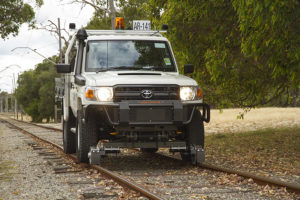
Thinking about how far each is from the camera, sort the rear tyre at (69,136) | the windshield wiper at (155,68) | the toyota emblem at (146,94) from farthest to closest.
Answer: the rear tyre at (69,136)
the windshield wiper at (155,68)
the toyota emblem at (146,94)

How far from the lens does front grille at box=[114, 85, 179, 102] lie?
836cm

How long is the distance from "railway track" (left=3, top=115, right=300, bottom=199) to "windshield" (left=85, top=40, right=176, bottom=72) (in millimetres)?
2008

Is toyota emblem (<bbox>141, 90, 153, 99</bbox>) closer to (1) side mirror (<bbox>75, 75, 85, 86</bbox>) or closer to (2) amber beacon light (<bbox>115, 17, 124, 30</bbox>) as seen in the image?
(1) side mirror (<bbox>75, 75, 85, 86</bbox>)

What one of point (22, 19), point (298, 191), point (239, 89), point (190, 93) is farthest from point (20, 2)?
point (298, 191)

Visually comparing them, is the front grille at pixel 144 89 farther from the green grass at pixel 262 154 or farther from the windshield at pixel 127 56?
the green grass at pixel 262 154

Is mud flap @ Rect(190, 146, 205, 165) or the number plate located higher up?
the number plate

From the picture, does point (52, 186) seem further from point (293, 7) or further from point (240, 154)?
point (240, 154)

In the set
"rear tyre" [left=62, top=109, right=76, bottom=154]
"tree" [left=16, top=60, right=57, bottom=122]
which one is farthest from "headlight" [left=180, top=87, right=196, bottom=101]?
"tree" [left=16, top=60, right=57, bottom=122]

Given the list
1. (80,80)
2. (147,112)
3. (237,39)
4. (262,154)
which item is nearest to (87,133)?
(80,80)

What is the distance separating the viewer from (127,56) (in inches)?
379

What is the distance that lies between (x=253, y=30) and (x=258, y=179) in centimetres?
283

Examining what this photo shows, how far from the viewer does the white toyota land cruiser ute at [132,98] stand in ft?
27.3

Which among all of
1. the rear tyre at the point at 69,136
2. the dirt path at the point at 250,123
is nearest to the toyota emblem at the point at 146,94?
the rear tyre at the point at 69,136

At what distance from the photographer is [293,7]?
732cm
